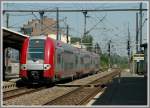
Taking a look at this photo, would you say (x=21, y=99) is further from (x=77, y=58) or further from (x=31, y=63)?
(x=77, y=58)

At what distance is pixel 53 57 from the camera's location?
84.3ft

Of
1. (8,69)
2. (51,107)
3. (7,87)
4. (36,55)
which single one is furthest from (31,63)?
(8,69)

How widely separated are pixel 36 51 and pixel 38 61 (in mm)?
582

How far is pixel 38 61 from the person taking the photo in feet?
83.1

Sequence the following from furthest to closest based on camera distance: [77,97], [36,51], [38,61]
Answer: [36,51], [38,61], [77,97]

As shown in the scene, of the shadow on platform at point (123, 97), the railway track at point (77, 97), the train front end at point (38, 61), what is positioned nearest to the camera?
the shadow on platform at point (123, 97)

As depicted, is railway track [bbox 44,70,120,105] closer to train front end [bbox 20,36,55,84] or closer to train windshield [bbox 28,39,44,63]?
train front end [bbox 20,36,55,84]

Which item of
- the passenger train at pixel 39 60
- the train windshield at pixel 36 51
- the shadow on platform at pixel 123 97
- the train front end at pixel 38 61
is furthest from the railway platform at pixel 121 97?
the train windshield at pixel 36 51

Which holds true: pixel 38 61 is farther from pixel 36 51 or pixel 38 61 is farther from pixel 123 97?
pixel 123 97

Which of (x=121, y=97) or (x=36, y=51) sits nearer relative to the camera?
(x=121, y=97)

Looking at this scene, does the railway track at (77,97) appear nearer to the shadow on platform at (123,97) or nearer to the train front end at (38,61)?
the shadow on platform at (123,97)

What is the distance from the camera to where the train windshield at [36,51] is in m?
25.3

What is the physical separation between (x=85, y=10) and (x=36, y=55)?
6.31 metres

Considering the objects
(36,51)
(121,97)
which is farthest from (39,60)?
(121,97)
